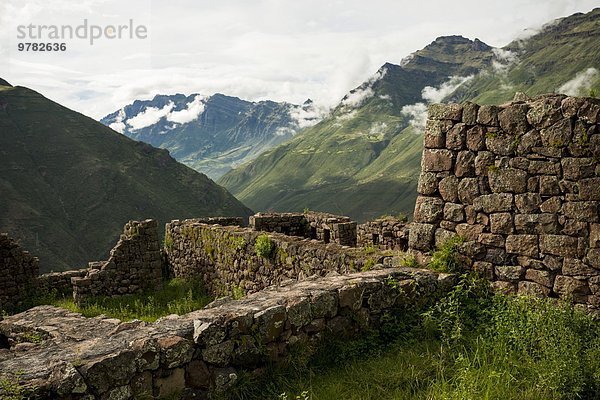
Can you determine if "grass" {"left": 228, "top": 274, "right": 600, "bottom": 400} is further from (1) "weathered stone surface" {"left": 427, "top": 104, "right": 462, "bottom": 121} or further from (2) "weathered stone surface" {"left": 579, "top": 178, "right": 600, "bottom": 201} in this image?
(1) "weathered stone surface" {"left": 427, "top": 104, "right": 462, "bottom": 121}

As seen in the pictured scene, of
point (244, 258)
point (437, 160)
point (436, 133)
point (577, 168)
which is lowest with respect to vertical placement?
point (244, 258)

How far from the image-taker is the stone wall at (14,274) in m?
14.7

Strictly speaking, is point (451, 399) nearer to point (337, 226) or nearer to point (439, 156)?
point (439, 156)

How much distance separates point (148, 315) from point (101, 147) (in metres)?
116

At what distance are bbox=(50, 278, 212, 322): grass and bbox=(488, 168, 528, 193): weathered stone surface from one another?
8.47m

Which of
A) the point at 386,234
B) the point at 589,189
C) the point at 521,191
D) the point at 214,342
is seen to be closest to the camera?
the point at 214,342

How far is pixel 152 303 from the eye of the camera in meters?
13.4

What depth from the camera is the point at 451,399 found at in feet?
14.8

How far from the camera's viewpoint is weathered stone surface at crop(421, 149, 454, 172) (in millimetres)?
7500

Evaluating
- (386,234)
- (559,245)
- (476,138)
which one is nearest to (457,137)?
(476,138)

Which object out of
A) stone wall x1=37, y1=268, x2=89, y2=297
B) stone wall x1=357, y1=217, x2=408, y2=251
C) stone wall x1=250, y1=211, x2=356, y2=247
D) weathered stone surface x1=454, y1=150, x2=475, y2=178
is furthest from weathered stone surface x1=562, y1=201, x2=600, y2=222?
stone wall x1=37, y1=268, x2=89, y2=297

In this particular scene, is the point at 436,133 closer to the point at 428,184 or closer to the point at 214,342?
the point at 428,184

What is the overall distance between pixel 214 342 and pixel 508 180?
464 cm

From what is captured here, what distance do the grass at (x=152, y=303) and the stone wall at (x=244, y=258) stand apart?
44cm
